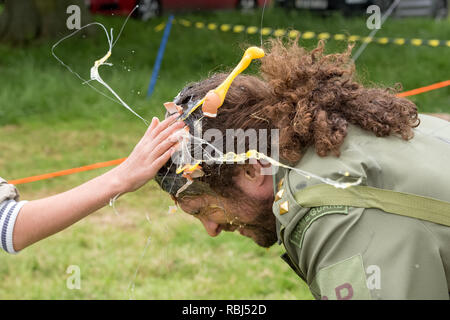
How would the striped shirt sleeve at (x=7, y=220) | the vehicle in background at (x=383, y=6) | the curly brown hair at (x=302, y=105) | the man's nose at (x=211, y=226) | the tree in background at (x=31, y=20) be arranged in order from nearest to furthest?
the curly brown hair at (x=302, y=105) → the striped shirt sleeve at (x=7, y=220) → the man's nose at (x=211, y=226) → the tree in background at (x=31, y=20) → the vehicle in background at (x=383, y=6)

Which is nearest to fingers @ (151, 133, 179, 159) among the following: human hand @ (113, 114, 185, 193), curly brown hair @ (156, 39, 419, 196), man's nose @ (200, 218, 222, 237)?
human hand @ (113, 114, 185, 193)

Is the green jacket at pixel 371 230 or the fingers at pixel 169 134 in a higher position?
the fingers at pixel 169 134

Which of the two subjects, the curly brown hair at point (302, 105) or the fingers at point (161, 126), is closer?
the curly brown hair at point (302, 105)

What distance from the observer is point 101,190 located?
2105 mm

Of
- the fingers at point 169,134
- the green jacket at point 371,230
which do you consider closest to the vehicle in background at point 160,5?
the fingers at point 169,134

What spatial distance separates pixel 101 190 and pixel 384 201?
0.94 metres

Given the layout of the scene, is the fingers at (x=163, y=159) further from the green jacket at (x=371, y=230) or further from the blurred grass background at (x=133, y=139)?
the green jacket at (x=371, y=230)

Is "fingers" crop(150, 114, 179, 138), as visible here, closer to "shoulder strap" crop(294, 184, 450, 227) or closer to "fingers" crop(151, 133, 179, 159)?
"fingers" crop(151, 133, 179, 159)

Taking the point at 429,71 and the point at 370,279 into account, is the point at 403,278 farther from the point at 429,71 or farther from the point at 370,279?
the point at 429,71

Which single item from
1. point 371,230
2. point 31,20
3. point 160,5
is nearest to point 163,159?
point 371,230

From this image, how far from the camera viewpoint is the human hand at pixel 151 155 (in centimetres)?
204

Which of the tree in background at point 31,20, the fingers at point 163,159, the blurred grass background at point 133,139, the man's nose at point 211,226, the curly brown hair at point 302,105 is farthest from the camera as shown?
the tree in background at point 31,20

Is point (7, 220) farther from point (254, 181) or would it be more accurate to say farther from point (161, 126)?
point (254, 181)

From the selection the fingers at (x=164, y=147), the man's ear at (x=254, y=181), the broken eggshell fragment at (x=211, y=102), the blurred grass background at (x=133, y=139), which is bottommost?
the blurred grass background at (x=133, y=139)
